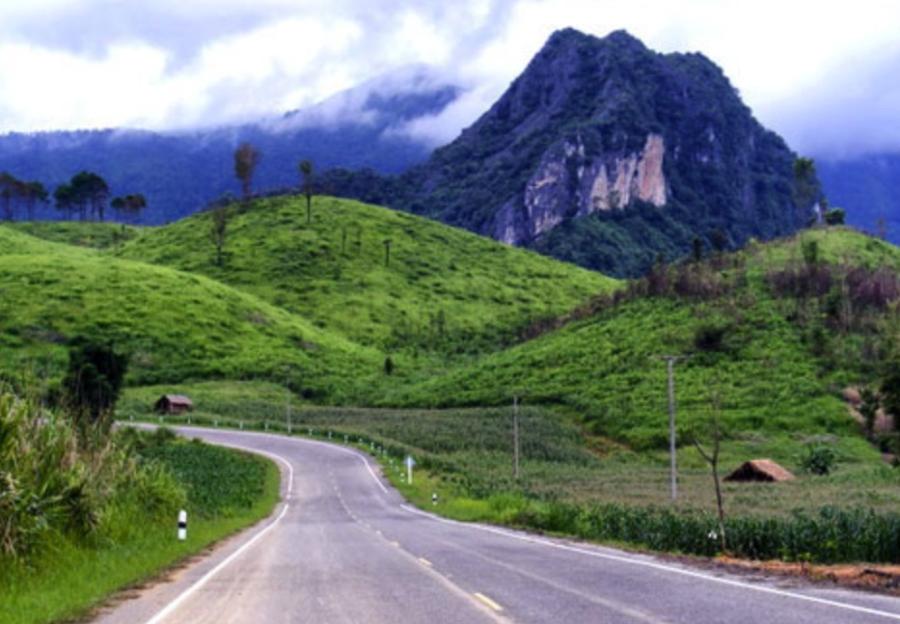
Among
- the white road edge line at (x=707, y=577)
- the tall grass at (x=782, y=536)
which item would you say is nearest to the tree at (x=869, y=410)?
the white road edge line at (x=707, y=577)

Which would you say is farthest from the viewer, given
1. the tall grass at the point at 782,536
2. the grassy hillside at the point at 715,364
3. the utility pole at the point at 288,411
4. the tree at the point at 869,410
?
the utility pole at the point at 288,411

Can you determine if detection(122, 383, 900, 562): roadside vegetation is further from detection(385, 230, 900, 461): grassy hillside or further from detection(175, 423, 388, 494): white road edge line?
detection(385, 230, 900, 461): grassy hillside

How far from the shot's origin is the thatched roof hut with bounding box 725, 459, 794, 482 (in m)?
65.8

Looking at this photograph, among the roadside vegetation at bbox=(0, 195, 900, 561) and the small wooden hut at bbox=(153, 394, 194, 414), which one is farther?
the small wooden hut at bbox=(153, 394, 194, 414)

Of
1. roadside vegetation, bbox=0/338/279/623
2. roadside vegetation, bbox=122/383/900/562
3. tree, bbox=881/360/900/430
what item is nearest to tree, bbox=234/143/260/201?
roadside vegetation, bbox=122/383/900/562

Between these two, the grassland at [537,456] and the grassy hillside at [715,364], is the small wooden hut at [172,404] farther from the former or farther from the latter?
the grassy hillside at [715,364]

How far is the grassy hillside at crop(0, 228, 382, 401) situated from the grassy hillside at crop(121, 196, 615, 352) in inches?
453

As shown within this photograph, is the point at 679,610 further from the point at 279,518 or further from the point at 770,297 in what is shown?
the point at 770,297

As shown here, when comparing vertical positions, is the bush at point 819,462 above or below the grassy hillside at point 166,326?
below

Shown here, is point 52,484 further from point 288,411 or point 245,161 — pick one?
point 245,161

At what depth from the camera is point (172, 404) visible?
104375 millimetres

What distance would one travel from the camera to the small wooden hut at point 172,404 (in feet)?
343

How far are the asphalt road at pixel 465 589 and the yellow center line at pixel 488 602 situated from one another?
0.6 inches

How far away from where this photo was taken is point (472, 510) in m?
42.6
